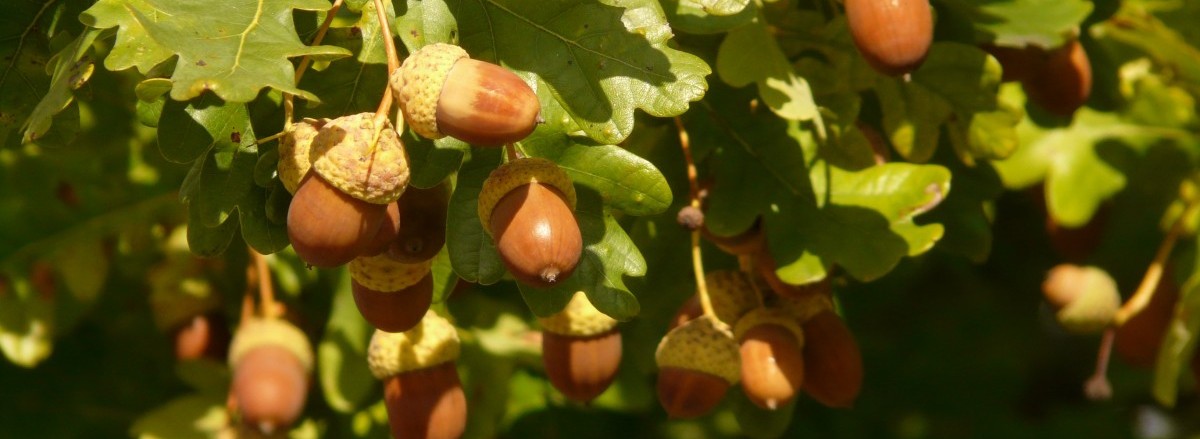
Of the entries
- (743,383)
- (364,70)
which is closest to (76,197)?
(364,70)

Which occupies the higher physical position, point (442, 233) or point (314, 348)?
point (442, 233)

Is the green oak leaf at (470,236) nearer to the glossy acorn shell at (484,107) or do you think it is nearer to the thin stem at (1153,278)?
the glossy acorn shell at (484,107)

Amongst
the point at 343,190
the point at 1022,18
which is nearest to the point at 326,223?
the point at 343,190

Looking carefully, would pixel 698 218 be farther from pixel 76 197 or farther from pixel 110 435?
pixel 110 435

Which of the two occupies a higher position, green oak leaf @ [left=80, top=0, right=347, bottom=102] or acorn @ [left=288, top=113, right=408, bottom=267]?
green oak leaf @ [left=80, top=0, right=347, bottom=102]

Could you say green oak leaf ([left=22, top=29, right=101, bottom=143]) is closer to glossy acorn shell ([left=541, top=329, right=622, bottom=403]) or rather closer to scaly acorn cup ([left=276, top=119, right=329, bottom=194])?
scaly acorn cup ([left=276, top=119, right=329, bottom=194])

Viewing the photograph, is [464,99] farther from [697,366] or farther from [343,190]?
[697,366]

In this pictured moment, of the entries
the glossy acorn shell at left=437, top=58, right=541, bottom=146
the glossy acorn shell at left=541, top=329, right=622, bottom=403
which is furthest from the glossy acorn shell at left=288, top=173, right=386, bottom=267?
the glossy acorn shell at left=541, top=329, right=622, bottom=403
